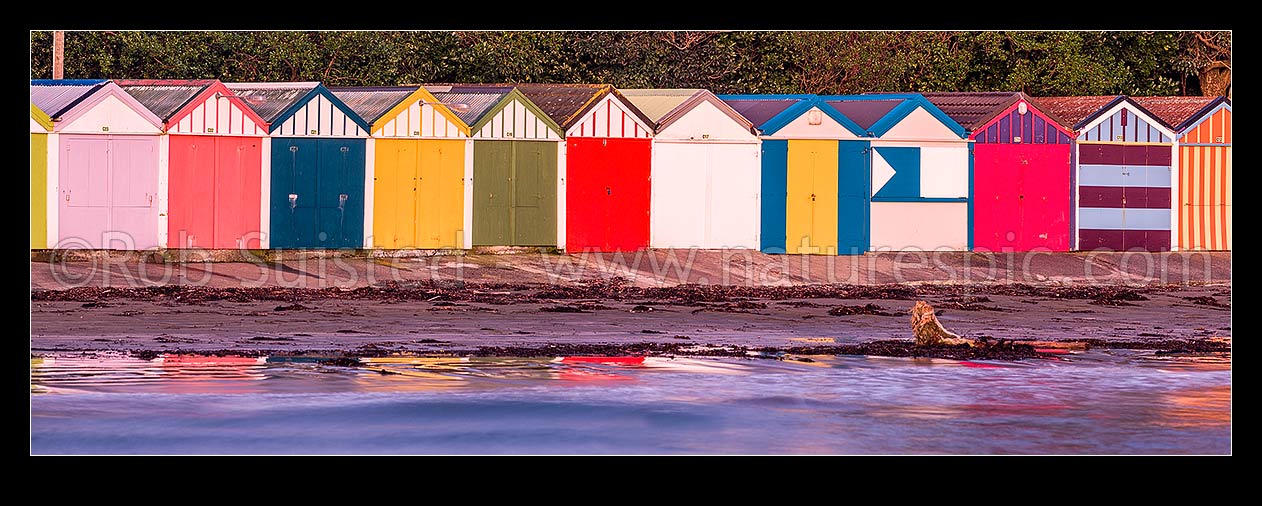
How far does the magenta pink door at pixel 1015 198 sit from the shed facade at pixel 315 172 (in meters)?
7.82

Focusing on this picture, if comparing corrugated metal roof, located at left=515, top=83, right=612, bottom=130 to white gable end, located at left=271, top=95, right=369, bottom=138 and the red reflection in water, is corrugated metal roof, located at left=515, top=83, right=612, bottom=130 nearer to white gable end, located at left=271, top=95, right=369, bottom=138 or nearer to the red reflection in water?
white gable end, located at left=271, top=95, right=369, bottom=138

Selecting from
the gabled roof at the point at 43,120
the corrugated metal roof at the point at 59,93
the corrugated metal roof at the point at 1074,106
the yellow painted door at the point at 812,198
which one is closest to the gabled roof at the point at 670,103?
the yellow painted door at the point at 812,198

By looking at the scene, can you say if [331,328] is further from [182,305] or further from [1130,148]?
[1130,148]

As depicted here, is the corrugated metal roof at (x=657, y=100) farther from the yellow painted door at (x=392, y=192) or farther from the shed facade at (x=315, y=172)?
the shed facade at (x=315, y=172)

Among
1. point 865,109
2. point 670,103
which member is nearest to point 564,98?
point 670,103

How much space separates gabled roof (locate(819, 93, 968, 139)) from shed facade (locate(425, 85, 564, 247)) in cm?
363

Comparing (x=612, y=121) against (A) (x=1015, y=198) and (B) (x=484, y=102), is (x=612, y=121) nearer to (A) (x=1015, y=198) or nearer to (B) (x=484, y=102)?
(B) (x=484, y=102)

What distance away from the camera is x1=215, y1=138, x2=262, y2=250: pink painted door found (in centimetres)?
1811

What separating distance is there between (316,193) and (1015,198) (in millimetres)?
8776

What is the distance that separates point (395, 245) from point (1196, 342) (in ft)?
31.6

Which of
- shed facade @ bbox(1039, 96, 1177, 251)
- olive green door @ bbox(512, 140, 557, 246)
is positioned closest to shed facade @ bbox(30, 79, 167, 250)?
olive green door @ bbox(512, 140, 557, 246)

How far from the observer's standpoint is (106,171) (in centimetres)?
1775

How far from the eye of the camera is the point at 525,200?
1878 centimetres

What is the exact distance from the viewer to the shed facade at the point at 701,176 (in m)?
19.1
